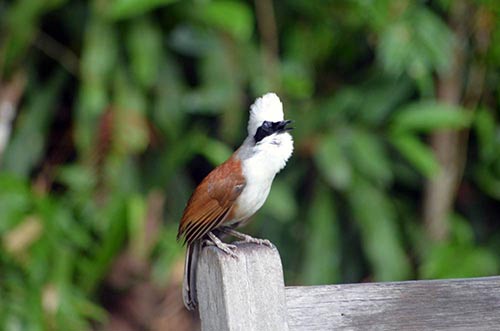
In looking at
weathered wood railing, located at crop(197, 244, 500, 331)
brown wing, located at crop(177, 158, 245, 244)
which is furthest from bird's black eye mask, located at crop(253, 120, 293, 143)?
weathered wood railing, located at crop(197, 244, 500, 331)

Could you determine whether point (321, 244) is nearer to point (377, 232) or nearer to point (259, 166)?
point (377, 232)

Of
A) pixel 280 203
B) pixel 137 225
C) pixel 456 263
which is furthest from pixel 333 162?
pixel 137 225

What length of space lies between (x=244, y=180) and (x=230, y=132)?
2.40 metres

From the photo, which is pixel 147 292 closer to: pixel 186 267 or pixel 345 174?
pixel 345 174

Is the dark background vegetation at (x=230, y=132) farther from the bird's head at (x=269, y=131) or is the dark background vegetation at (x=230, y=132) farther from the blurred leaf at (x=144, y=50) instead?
the bird's head at (x=269, y=131)

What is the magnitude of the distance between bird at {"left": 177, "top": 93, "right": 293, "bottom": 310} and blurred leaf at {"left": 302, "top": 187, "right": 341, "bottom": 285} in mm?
2429

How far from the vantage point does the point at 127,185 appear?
4711 millimetres

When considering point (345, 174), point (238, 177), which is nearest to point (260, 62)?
point (345, 174)

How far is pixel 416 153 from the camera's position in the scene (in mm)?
4625

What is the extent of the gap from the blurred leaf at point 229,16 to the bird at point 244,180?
7.42ft

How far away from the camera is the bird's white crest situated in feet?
6.95

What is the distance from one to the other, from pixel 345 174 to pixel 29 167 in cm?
138

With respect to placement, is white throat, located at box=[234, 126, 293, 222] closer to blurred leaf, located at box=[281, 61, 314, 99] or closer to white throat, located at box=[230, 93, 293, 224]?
white throat, located at box=[230, 93, 293, 224]

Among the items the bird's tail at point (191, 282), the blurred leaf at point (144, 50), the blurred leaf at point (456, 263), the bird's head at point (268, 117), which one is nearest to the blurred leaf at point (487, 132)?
the blurred leaf at point (456, 263)
